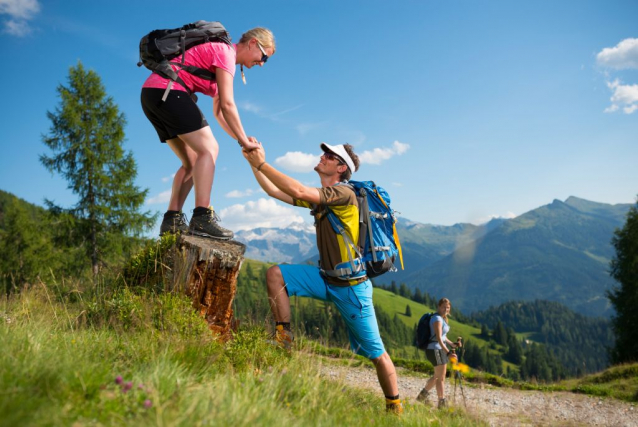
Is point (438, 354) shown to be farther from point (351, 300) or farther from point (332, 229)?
point (332, 229)

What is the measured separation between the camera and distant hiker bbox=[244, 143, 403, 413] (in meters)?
4.51

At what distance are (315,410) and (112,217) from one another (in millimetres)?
21180

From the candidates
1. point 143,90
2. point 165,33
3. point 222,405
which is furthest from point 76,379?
point 165,33

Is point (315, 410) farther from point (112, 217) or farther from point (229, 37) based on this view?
point (112, 217)

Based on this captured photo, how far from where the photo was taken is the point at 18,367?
8.52 feet

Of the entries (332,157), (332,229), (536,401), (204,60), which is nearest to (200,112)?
(204,60)

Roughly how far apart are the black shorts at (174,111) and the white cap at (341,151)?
5.27 ft

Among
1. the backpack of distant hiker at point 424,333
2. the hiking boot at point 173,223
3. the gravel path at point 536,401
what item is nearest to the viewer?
the hiking boot at point 173,223

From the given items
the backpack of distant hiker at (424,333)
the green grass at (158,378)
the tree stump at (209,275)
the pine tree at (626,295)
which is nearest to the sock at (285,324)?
the green grass at (158,378)

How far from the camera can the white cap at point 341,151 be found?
5.09 metres

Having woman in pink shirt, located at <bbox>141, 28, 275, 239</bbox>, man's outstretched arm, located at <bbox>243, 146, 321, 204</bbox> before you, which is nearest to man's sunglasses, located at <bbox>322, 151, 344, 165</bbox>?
man's outstretched arm, located at <bbox>243, 146, 321, 204</bbox>

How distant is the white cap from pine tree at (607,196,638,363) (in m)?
33.7

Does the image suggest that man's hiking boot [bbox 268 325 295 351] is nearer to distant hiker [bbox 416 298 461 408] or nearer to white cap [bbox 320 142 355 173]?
white cap [bbox 320 142 355 173]

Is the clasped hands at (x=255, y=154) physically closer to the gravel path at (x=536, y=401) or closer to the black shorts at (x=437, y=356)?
the black shorts at (x=437, y=356)
